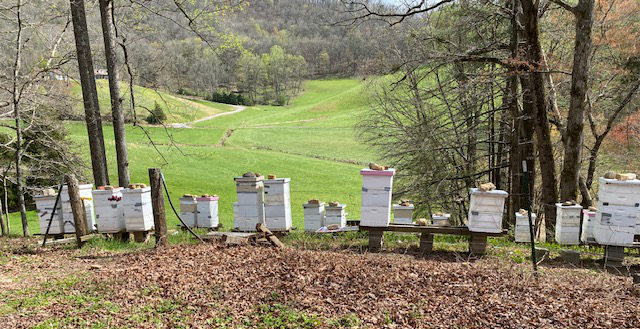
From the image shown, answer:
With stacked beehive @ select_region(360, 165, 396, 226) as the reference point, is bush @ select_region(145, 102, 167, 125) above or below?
above

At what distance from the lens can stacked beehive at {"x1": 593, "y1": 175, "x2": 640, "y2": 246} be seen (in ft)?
24.6

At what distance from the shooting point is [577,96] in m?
10.5

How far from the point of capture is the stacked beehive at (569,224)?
28.8 feet

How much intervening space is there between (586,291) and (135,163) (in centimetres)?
3885

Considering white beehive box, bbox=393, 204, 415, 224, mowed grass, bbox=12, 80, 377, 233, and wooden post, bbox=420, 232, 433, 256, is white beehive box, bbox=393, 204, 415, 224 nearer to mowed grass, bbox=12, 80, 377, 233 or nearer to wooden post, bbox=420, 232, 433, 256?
wooden post, bbox=420, 232, 433, 256

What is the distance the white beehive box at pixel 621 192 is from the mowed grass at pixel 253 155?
40.3ft

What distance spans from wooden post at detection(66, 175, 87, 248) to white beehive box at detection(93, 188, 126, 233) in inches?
13.2

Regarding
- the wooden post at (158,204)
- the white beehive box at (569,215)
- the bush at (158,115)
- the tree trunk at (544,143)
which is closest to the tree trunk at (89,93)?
the bush at (158,115)

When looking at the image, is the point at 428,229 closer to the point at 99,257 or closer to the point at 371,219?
the point at 371,219

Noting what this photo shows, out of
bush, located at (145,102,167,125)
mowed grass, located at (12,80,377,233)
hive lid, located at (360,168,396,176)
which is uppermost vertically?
bush, located at (145,102,167,125)

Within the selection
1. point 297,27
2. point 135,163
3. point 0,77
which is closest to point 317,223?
point 0,77

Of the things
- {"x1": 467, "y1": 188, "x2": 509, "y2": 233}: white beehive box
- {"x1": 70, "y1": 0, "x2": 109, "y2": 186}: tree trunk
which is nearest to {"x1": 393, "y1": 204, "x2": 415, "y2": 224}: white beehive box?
{"x1": 467, "y1": 188, "x2": 509, "y2": 233}: white beehive box

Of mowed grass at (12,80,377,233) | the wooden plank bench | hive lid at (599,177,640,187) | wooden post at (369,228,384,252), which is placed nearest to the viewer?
hive lid at (599,177,640,187)

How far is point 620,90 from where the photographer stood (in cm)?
1617
